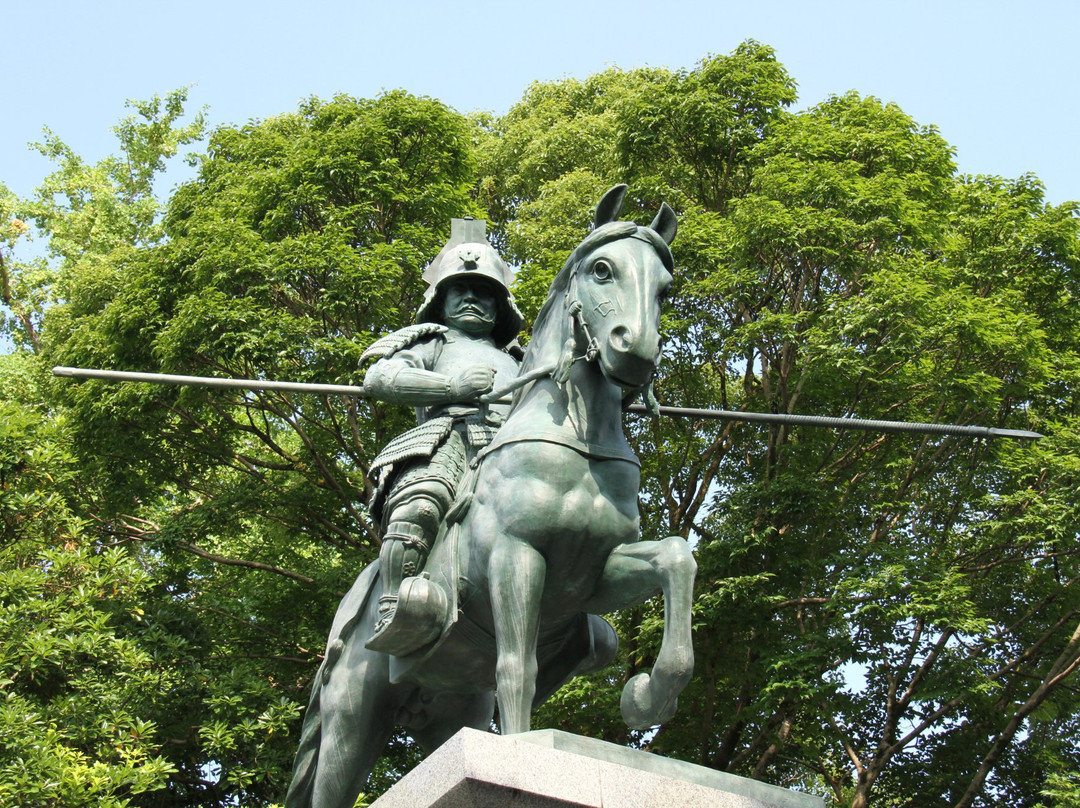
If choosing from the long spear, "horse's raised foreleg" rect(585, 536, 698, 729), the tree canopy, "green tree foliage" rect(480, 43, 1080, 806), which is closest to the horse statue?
"horse's raised foreleg" rect(585, 536, 698, 729)

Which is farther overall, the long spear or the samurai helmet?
the samurai helmet

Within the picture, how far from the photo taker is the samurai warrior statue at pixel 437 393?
593cm

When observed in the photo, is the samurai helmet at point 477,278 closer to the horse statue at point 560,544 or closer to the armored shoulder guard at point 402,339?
the armored shoulder guard at point 402,339

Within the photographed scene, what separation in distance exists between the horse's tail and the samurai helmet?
1503 mm

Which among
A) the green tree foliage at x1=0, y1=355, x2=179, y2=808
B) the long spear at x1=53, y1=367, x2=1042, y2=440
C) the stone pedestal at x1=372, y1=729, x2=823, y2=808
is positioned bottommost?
the stone pedestal at x1=372, y1=729, x2=823, y2=808

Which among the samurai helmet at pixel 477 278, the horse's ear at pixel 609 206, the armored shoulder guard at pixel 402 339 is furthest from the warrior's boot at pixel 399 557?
the horse's ear at pixel 609 206

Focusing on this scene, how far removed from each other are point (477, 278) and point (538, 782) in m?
3.30

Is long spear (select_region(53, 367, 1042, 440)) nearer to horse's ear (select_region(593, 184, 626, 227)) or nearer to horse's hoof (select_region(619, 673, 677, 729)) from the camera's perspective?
horse's ear (select_region(593, 184, 626, 227))

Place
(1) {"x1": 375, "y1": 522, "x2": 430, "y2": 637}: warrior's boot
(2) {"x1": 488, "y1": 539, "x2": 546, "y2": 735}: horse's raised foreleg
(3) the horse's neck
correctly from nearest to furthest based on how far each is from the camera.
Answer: (2) {"x1": 488, "y1": 539, "x2": 546, "y2": 735}: horse's raised foreleg, (3) the horse's neck, (1) {"x1": 375, "y1": 522, "x2": 430, "y2": 637}: warrior's boot

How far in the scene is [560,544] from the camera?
5.46 metres

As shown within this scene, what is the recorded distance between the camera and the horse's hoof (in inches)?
203

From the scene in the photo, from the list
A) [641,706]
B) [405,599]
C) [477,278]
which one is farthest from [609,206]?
[641,706]

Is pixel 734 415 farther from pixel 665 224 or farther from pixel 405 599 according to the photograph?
pixel 405 599

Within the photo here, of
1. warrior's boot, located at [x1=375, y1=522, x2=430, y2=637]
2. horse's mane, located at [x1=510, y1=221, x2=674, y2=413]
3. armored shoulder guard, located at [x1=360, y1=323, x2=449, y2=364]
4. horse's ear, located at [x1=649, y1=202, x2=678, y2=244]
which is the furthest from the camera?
armored shoulder guard, located at [x1=360, y1=323, x2=449, y2=364]
